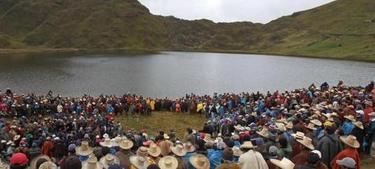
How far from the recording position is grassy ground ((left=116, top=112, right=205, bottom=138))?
32.2 metres

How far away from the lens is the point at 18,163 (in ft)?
32.7

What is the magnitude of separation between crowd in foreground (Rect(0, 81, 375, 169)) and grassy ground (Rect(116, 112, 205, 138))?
3.45 feet

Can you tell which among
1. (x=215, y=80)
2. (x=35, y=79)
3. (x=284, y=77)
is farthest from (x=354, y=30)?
(x=35, y=79)

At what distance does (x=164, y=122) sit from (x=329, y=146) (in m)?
21.3

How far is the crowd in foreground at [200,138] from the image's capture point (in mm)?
12281

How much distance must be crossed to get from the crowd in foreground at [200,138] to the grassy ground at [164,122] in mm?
1051

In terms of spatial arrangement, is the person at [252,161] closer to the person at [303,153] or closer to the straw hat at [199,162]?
the straw hat at [199,162]

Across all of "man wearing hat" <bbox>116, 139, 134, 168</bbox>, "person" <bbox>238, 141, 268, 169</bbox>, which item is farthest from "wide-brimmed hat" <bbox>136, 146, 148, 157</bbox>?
"person" <bbox>238, 141, 268, 169</bbox>

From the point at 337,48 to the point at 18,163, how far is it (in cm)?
16232

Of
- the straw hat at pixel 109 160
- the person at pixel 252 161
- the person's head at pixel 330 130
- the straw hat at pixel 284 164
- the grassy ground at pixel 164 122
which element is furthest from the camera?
the grassy ground at pixel 164 122

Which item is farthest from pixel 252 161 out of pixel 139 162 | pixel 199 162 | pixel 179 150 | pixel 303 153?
pixel 139 162

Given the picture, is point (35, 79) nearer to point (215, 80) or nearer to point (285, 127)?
point (215, 80)

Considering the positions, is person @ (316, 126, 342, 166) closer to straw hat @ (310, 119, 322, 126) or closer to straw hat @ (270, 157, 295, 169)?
straw hat @ (270, 157, 295, 169)

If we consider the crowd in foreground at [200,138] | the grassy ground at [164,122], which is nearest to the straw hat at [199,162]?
the crowd in foreground at [200,138]
